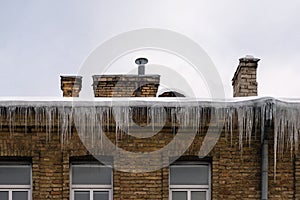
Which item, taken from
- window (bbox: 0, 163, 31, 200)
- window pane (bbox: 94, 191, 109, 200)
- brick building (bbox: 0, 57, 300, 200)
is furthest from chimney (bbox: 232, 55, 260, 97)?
window (bbox: 0, 163, 31, 200)

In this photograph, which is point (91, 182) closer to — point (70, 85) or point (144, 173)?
point (144, 173)

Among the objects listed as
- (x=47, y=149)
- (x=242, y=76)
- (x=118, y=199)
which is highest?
(x=242, y=76)

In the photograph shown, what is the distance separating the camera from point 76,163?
10898 mm

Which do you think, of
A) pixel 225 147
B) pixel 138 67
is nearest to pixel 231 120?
pixel 225 147

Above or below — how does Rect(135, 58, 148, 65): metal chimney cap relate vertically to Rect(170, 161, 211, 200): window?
above

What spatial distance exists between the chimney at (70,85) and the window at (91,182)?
111 inches

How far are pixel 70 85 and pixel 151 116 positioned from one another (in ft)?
11.7

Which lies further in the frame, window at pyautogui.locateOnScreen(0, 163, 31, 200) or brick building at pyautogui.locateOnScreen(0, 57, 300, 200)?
window at pyautogui.locateOnScreen(0, 163, 31, 200)

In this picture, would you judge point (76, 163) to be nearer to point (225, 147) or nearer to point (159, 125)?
point (159, 125)

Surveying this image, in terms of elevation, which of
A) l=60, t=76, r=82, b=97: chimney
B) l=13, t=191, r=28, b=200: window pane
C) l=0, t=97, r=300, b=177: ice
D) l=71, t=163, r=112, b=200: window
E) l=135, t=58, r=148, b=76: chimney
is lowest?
l=13, t=191, r=28, b=200: window pane

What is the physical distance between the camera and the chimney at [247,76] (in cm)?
1274

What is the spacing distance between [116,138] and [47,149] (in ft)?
4.26

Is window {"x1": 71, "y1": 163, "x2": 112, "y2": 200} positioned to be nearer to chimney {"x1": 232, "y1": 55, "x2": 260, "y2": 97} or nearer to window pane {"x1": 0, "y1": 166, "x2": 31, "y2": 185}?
window pane {"x1": 0, "y1": 166, "x2": 31, "y2": 185}

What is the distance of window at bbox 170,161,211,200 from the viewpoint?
1091 cm
